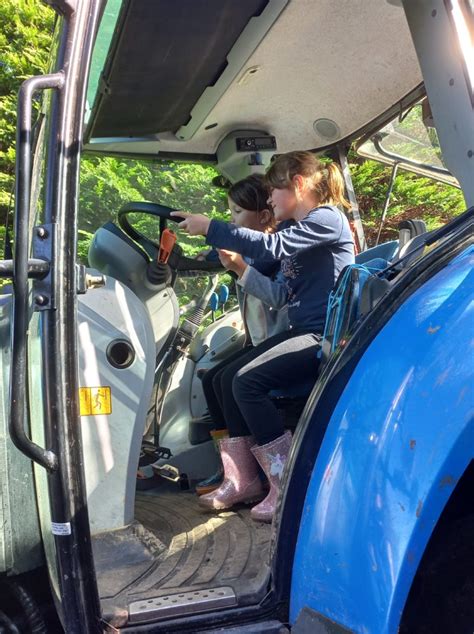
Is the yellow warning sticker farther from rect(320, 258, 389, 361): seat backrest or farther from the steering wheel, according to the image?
the steering wheel

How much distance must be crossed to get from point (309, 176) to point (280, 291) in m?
0.49

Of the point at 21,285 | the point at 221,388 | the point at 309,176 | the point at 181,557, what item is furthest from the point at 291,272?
the point at 21,285

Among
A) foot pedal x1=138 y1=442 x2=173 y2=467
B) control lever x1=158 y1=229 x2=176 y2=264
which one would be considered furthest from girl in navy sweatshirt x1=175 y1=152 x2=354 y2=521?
foot pedal x1=138 y1=442 x2=173 y2=467

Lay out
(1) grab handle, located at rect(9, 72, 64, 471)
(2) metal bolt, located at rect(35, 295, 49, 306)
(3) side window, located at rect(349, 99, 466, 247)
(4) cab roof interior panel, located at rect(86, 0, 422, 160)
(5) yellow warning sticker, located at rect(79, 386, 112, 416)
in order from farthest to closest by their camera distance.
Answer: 1. (3) side window, located at rect(349, 99, 466, 247)
2. (4) cab roof interior panel, located at rect(86, 0, 422, 160)
3. (5) yellow warning sticker, located at rect(79, 386, 112, 416)
4. (2) metal bolt, located at rect(35, 295, 49, 306)
5. (1) grab handle, located at rect(9, 72, 64, 471)

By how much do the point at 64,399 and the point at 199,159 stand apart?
2158mm

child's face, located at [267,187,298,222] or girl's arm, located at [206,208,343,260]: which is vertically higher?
child's face, located at [267,187,298,222]

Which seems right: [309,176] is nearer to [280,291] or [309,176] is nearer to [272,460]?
[280,291]

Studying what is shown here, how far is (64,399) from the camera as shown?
1.44 m

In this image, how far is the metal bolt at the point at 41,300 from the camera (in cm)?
144

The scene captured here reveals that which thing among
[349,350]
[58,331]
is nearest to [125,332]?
[58,331]

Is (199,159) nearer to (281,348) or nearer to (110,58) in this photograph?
(110,58)

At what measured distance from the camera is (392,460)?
116 cm

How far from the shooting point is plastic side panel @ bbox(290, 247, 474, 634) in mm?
1129

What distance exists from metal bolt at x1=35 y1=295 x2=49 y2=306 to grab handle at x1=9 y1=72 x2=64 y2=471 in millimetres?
82
